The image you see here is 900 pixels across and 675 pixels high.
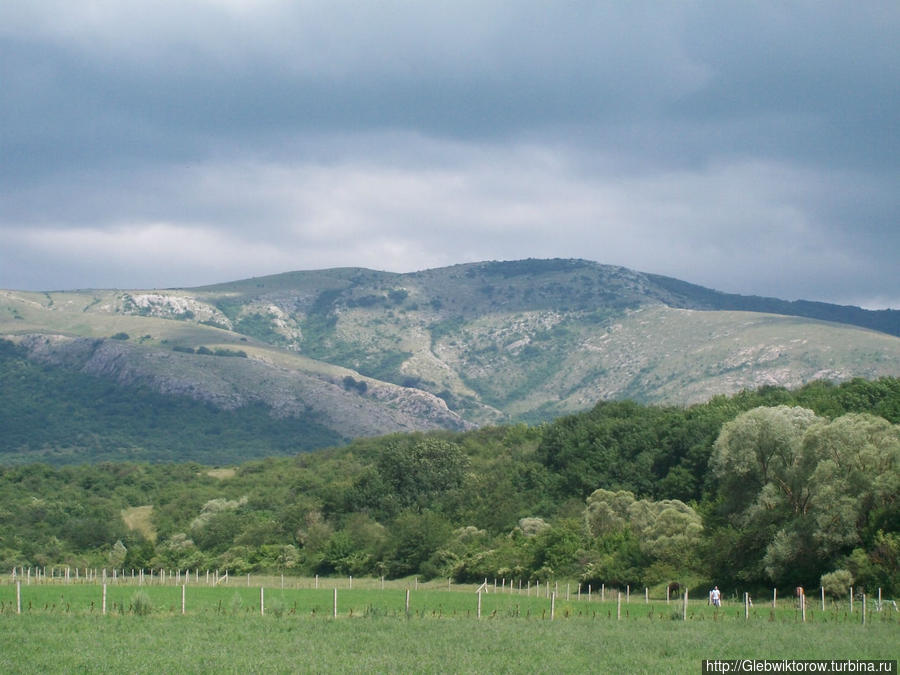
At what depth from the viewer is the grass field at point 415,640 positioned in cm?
2967

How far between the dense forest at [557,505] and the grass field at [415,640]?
512 inches

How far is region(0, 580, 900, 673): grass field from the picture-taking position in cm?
2967

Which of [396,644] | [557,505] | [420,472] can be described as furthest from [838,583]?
[420,472]

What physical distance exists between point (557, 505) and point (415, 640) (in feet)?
241

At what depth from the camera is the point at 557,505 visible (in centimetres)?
10694

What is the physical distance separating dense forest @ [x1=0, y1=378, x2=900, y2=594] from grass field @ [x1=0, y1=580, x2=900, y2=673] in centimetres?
1300

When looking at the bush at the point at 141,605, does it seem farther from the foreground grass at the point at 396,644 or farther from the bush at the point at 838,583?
the bush at the point at 838,583

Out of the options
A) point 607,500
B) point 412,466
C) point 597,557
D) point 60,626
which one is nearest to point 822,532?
point 597,557

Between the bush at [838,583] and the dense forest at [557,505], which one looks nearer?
the bush at [838,583]

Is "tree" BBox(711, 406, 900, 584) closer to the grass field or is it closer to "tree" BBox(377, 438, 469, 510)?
the grass field

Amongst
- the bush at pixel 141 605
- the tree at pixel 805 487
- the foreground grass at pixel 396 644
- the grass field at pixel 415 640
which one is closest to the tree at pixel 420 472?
the tree at pixel 805 487

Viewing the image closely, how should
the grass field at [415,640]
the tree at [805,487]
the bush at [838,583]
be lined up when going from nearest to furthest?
the grass field at [415,640]
the bush at [838,583]
the tree at [805,487]

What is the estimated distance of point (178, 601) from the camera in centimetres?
5559

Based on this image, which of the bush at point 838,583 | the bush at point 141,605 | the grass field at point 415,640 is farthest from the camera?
the bush at point 838,583
